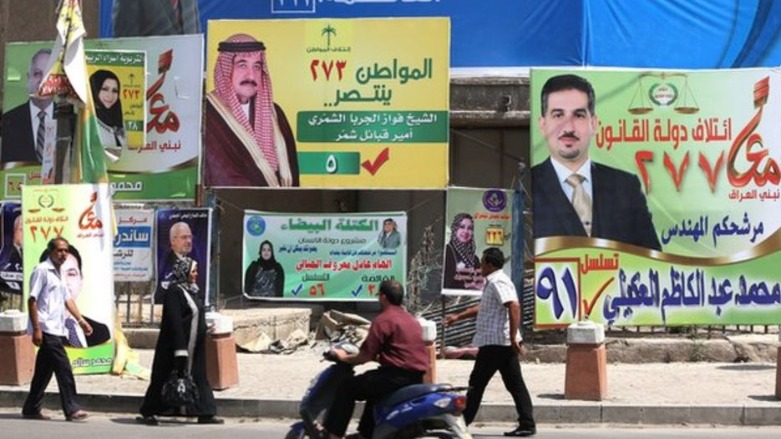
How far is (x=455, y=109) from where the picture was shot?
1900 cm

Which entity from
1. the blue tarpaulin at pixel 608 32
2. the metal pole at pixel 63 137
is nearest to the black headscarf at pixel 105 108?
the metal pole at pixel 63 137

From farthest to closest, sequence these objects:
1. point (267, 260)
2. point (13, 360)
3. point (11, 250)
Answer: point (11, 250) < point (267, 260) < point (13, 360)

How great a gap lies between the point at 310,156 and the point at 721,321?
18.0ft

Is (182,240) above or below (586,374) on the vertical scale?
above

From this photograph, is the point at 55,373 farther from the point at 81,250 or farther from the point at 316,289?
the point at 316,289

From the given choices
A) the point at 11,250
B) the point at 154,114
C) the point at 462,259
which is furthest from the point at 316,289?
the point at 11,250

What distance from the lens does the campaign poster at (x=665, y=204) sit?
15.1 metres

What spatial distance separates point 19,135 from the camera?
18578mm

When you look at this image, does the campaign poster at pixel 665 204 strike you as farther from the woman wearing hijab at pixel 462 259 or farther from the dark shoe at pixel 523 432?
A: the dark shoe at pixel 523 432

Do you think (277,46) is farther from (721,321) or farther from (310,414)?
(310,414)

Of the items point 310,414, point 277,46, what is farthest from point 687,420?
point 277,46

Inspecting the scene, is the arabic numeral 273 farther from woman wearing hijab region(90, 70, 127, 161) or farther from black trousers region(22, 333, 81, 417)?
black trousers region(22, 333, 81, 417)

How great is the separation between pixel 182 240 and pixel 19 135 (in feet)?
12.9

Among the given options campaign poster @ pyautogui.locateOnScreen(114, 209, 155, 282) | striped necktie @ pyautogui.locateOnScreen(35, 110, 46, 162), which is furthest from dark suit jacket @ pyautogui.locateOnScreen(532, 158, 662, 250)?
striped necktie @ pyautogui.locateOnScreen(35, 110, 46, 162)
